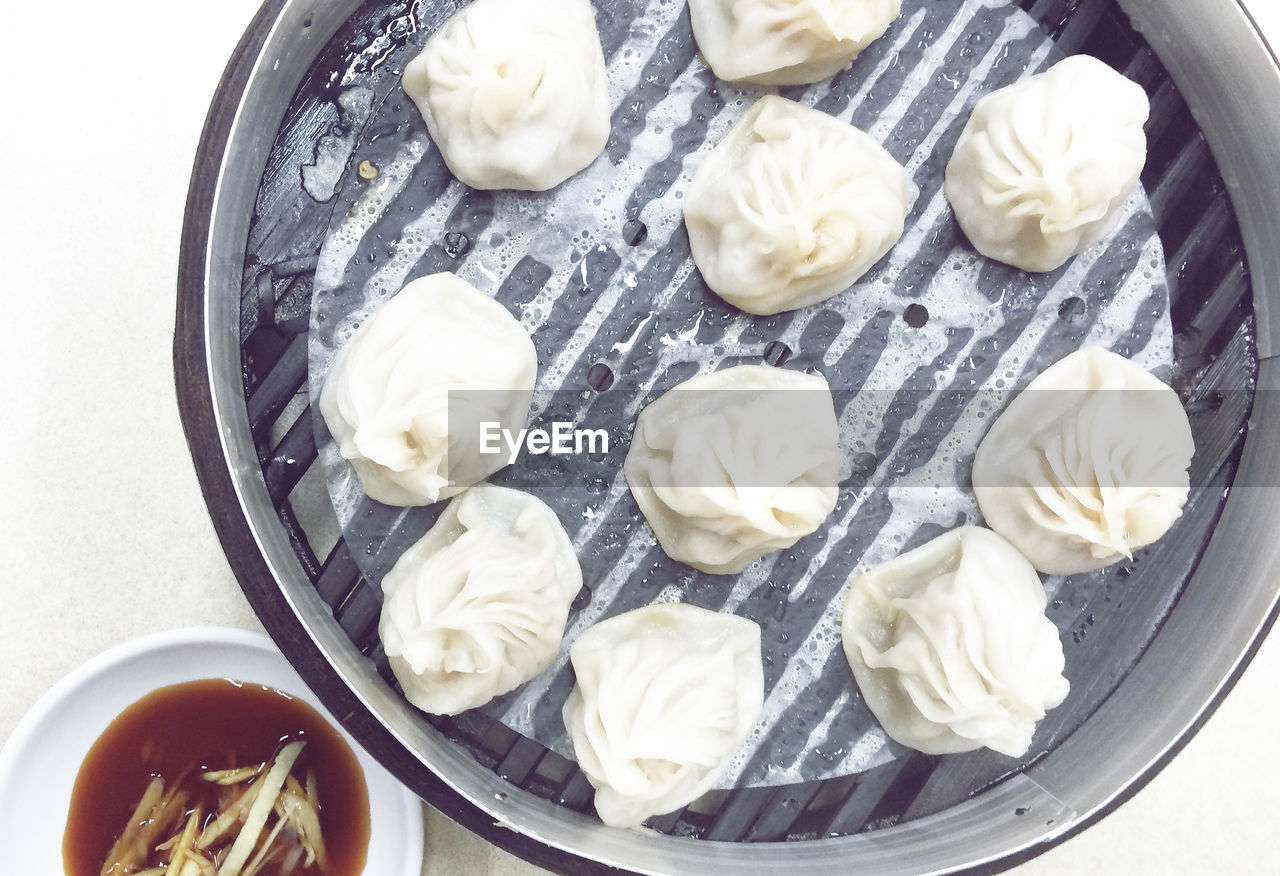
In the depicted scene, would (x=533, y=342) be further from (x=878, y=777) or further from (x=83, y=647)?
(x=83, y=647)

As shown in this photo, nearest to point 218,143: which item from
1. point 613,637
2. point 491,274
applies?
point 491,274

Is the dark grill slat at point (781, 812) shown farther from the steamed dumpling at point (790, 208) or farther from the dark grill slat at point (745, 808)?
the steamed dumpling at point (790, 208)

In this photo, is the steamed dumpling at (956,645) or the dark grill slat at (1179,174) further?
the dark grill slat at (1179,174)

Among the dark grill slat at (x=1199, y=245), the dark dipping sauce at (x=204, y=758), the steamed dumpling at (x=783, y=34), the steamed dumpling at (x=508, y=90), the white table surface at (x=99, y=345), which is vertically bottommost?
the dark dipping sauce at (x=204, y=758)

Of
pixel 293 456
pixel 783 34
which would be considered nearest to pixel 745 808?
pixel 293 456

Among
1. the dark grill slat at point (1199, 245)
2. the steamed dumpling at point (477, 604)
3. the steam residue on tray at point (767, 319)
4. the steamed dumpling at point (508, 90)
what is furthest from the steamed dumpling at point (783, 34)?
the steamed dumpling at point (477, 604)

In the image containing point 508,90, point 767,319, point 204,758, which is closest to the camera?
point 508,90

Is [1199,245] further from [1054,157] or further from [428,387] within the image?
[428,387]
